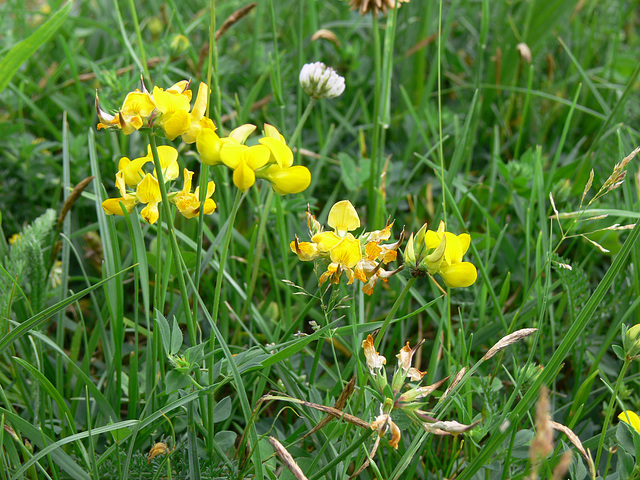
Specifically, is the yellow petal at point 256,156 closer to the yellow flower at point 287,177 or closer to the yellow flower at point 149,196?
the yellow flower at point 287,177

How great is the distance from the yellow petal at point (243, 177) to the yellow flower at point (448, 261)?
27 cm

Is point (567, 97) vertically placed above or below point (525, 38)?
below

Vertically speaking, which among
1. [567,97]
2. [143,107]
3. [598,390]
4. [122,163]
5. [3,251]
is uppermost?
[143,107]

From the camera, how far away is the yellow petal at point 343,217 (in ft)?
3.21

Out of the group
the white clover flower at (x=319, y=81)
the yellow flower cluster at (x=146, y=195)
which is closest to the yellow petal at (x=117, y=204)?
the yellow flower cluster at (x=146, y=195)

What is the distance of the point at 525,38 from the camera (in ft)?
7.33

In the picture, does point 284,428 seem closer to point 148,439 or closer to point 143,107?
point 148,439

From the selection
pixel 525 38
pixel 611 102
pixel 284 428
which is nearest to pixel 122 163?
pixel 284 428

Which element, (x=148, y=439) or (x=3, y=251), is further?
(x=3, y=251)

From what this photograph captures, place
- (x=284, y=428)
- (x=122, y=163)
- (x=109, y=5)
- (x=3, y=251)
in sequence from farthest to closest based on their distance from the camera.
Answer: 1. (x=109, y=5)
2. (x=3, y=251)
3. (x=284, y=428)
4. (x=122, y=163)

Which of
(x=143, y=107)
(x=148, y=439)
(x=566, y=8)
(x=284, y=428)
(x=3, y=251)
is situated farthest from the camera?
(x=566, y=8)

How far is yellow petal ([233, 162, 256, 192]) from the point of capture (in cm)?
82

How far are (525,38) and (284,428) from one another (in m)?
1.74

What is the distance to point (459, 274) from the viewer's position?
863 millimetres
